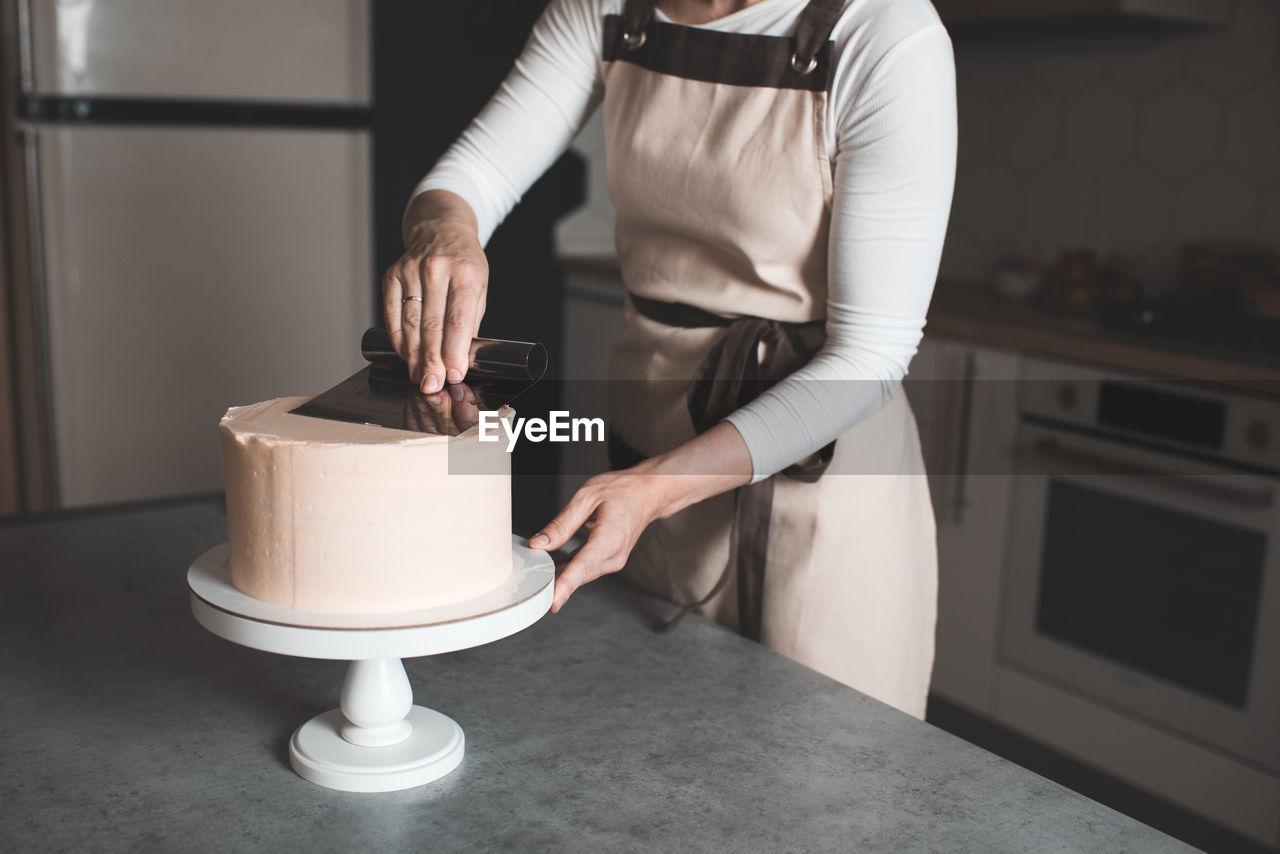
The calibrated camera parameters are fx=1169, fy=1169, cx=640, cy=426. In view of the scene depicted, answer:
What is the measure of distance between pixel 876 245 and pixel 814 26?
8.3 inches

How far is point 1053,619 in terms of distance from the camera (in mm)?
2141

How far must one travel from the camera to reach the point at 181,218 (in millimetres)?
2645

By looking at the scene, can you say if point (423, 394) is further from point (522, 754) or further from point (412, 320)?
point (522, 754)

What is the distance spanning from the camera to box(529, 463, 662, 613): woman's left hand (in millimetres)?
861

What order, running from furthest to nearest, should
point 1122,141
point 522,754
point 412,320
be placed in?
point 1122,141, point 412,320, point 522,754

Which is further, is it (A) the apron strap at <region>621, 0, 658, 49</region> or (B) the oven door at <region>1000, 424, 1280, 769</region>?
(B) the oven door at <region>1000, 424, 1280, 769</region>

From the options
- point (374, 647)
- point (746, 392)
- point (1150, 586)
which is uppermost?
point (746, 392)

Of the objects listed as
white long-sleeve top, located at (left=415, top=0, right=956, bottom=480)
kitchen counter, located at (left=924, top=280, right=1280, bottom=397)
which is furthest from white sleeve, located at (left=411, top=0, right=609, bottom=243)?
kitchen counter, located at (left=924, top=280, right=1280, bottom=397)

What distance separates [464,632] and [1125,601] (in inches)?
63.6

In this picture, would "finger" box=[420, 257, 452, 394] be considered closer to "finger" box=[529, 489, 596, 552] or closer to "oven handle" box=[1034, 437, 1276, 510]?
"finger" box=[529, 489, 596, 552]

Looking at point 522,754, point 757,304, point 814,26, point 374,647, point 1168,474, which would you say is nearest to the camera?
point 374,647

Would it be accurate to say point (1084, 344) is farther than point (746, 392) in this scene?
Yes

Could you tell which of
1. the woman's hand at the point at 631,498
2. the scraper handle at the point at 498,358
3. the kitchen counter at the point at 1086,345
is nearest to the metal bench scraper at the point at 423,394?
the scraper handle at the point at 498,358

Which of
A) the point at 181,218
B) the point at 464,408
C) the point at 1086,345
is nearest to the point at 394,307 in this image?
the point at 464,408
